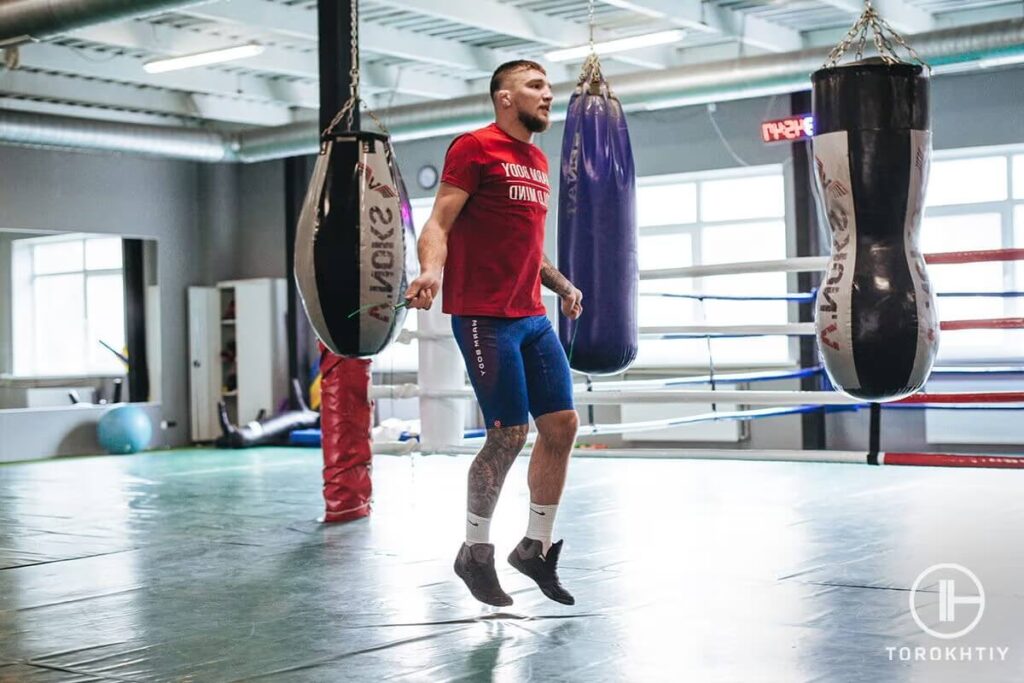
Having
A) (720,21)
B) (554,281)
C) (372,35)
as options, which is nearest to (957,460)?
(554,281)

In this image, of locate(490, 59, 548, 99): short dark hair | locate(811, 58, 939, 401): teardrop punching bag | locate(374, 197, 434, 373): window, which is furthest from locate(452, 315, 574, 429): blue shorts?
locate(374, 197, 434, 373): window

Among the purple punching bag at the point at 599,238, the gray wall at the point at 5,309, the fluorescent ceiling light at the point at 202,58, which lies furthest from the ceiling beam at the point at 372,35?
the purple punching bag at the point at 599,238

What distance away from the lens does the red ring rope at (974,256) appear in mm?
4645

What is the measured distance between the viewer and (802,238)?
30.7 ft

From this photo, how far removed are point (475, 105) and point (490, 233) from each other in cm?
648

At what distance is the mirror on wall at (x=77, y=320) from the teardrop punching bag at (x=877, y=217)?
9283 mm

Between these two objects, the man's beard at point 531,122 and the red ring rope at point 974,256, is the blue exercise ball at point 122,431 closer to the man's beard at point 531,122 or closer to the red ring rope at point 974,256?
the red ring rope at point 974,256

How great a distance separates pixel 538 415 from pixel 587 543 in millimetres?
1316

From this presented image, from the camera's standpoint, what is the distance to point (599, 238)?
149 inches

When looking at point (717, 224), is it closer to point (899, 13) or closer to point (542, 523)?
point (899, 13)

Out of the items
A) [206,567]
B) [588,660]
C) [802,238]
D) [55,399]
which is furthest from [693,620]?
[55,399]

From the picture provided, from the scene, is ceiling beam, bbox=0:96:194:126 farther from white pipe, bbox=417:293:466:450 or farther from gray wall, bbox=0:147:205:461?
white pipe, bbox=417:293:466:450

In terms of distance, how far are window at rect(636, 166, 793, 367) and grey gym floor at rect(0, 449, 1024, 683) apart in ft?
11.1

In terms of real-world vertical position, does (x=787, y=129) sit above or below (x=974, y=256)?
above
